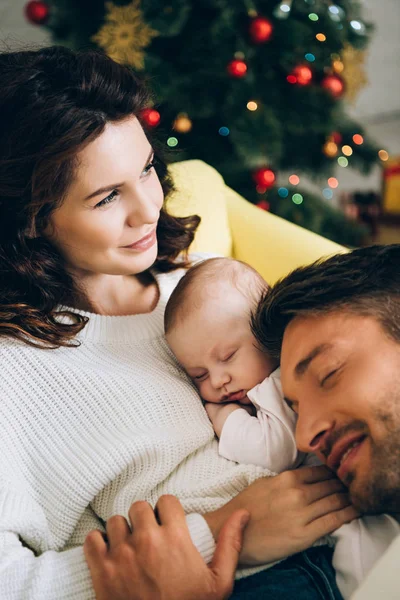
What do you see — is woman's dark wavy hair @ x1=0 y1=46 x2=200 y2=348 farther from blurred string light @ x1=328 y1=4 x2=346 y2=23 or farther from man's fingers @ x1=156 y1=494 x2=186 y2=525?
blurred string light @ x1=328 y1=4 x2=346 y2=23

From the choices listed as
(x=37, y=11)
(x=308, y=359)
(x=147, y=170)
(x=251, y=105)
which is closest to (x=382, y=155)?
(x=251, y=105)

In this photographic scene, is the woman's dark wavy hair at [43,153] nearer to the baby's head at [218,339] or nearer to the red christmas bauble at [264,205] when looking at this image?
the baby's head at [218,339]

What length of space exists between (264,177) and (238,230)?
74cm

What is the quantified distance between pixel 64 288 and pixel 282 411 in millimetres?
499

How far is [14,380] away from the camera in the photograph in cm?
99

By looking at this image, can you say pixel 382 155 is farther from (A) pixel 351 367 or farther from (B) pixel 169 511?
(B) pixel 169 511

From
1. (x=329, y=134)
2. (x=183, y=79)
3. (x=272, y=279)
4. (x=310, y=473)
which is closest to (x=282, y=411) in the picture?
(x=310, y=473)

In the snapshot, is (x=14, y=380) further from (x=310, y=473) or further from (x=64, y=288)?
(x=310, y=473)

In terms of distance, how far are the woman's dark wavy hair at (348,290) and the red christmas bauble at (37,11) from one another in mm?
1896

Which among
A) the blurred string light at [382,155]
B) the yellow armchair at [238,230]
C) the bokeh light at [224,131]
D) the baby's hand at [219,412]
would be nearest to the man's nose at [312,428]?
the baby's hand at [219,412]

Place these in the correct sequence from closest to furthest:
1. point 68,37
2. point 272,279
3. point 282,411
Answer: point 282,411 → point 272,279 → point 68,37

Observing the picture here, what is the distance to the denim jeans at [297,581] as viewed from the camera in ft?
2.66

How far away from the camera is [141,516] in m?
0.84

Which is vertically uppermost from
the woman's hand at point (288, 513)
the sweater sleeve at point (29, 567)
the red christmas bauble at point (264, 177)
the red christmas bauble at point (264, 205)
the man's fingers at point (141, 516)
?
the woman's hand at point (288, 513)
